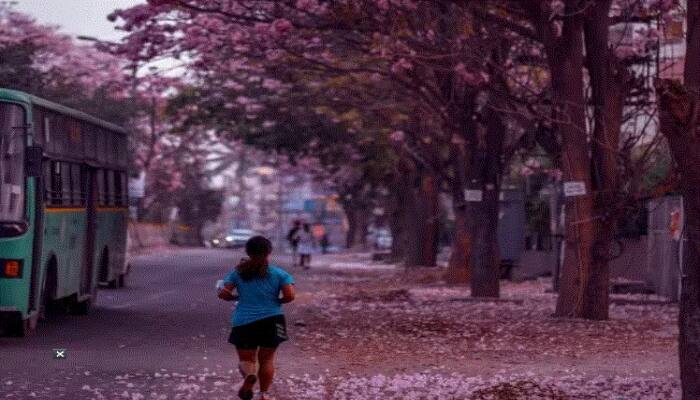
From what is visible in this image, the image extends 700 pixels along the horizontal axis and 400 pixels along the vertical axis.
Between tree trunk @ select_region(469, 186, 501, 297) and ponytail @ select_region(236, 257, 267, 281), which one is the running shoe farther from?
tree trunk @ select_region(469, 186, 501, 297)

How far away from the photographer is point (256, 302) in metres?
12.4

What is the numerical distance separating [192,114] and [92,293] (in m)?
25.3

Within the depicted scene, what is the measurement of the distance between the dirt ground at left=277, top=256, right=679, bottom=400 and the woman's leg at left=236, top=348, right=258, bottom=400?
185 centimetres

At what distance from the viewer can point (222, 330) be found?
22328 mm

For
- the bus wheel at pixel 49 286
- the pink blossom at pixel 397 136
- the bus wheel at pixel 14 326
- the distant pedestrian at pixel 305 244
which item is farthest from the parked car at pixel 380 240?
the bus wheel at pixel 14 326

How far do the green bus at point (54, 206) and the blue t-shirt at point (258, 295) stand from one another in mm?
6996

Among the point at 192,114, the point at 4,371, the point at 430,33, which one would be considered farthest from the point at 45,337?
the point at 192,114

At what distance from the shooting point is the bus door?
24359 mm

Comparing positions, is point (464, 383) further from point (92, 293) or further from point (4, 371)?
point (92, 293)

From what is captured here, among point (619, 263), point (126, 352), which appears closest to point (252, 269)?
point (126, 352)

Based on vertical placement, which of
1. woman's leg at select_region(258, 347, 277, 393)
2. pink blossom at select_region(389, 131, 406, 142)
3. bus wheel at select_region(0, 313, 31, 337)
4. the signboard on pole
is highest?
pink blossom at select_region(389, 131, 406, 142)

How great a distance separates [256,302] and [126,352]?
6.16m

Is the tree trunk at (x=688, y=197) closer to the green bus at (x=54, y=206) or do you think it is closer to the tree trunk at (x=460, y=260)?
the green bus at (x=54, y=206)

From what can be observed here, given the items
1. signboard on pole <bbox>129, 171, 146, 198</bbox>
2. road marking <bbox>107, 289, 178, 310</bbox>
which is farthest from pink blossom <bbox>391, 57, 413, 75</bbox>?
signboard on pole <bbox>129, 171, 146, 198</bbox>
